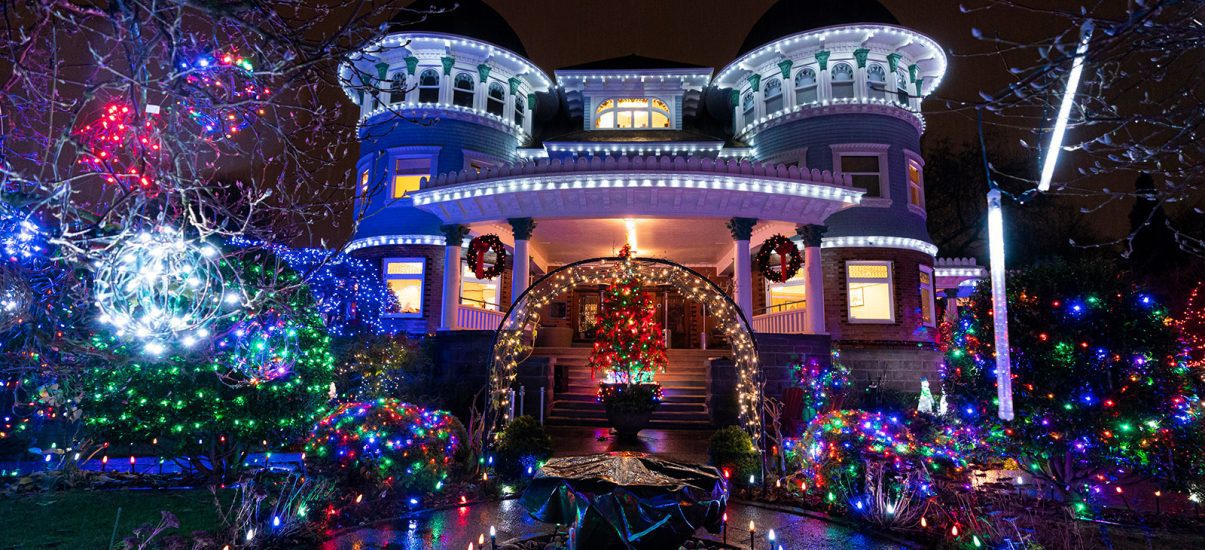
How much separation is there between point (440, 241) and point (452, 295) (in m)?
3.47

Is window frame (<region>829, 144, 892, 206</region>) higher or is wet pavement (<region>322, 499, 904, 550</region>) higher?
window frame (<region>829, 144, 892, 206</region>)

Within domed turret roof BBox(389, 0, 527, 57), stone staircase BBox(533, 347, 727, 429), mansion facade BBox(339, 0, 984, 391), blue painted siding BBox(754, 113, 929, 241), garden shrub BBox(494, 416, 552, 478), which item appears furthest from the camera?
domed turret roof BBox(389, 0, 527, 57)

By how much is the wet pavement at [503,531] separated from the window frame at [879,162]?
14.1 metres

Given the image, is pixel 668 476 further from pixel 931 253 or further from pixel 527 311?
pixel 931 253

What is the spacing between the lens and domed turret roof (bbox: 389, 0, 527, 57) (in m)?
19.8

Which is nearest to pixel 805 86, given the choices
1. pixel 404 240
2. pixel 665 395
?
pixel 665 395

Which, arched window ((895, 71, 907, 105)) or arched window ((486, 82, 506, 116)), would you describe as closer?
arched window ((895, 71, 907, 105))

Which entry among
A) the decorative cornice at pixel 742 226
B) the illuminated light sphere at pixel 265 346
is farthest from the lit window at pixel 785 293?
the illuminated light sphere at pixel 265 346

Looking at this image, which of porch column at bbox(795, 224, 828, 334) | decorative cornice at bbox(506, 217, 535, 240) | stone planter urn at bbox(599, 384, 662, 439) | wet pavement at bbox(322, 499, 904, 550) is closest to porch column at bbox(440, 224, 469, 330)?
decorative cornice at bbox(506, 217, 535, 240)

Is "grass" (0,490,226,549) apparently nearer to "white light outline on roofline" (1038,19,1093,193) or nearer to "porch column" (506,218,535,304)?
"white light outline on roofline" (1038,19,1093,193)

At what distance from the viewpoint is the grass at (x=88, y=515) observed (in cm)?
588

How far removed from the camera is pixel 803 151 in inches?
758

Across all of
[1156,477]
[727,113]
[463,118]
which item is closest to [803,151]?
[727,113]

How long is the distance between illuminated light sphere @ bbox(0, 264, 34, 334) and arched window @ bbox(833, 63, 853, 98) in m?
19.9
